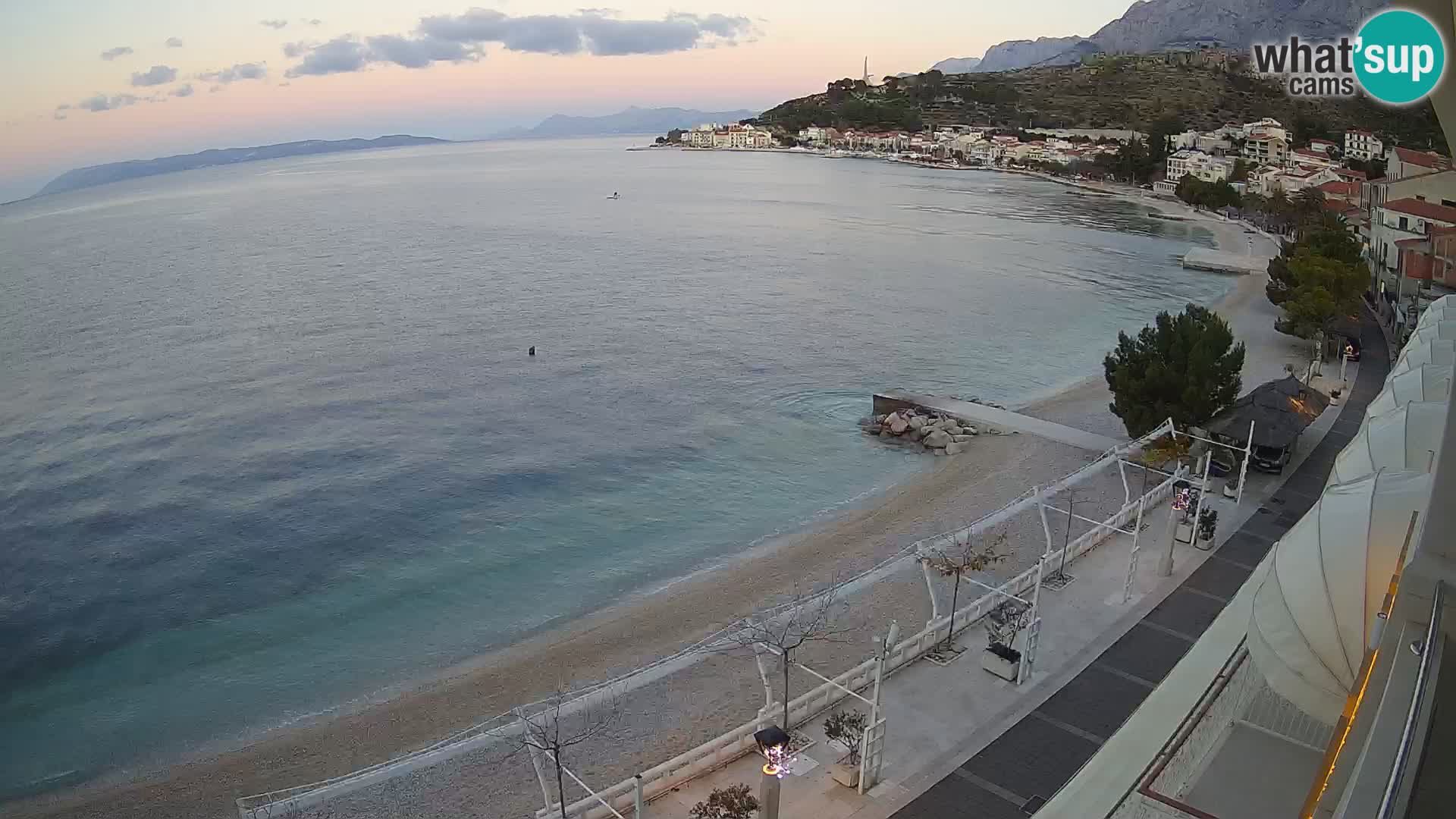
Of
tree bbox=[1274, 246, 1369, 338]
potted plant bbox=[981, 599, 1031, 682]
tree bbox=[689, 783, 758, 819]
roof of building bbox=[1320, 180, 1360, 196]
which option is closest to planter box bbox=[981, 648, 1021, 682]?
potted plant bbox=[981, 599, 1031, 682]

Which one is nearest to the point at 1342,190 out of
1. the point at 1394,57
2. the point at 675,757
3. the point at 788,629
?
the point at 1394,57

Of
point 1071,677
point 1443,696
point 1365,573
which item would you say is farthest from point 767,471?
point 1443,696

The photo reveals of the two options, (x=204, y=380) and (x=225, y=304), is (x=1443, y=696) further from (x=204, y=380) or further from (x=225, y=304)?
(x=225, y=304)

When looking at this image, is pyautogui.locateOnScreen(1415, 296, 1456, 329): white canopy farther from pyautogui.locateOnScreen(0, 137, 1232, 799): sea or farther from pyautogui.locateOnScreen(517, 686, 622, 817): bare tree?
pyautogui.locateOnScreen(517, 686, 622, 817): bare tree

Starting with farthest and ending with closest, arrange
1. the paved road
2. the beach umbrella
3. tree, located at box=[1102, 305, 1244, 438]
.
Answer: tree, located at box=[1102, 305, 1244, 438] < the beach umbrella < the paved road

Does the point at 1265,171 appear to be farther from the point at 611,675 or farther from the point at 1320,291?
the point at 611,675

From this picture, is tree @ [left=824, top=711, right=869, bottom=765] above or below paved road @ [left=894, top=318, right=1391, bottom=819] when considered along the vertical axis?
above
